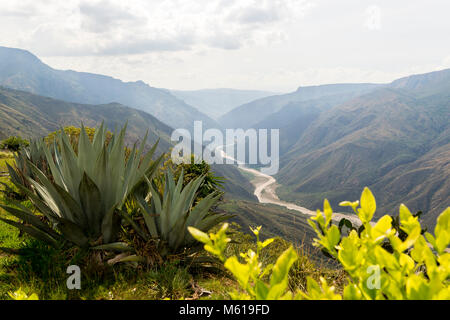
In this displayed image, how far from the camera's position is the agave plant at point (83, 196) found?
342 cm

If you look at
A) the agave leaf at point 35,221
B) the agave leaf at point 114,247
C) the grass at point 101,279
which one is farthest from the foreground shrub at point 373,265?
the agave leaf at point 35,221

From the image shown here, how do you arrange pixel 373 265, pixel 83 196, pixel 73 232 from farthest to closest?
pixel 83 196, pixel 73 232, pixel 373 265

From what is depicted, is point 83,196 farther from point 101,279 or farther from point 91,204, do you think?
point 101,279

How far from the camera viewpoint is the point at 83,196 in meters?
3.50

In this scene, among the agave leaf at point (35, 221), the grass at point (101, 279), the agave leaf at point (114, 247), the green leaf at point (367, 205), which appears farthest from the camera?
the agave leaf at point (35, 221)

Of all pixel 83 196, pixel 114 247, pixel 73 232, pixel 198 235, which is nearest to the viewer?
pixel 198 235

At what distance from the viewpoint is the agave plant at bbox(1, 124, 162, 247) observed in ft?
11.2

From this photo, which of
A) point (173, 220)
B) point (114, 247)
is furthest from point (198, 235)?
point (173, 220)

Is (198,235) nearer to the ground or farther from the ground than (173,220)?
farther from the ground

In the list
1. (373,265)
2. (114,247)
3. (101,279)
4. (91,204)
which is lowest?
(101,279)

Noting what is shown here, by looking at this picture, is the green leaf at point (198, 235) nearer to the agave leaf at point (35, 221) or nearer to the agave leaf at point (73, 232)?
the agave leaf at point (73, 232)

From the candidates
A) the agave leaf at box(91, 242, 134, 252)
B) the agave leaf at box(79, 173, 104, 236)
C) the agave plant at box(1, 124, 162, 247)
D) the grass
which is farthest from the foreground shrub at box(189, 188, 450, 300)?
the agave leaf at box(79, 173, 104, 236)
